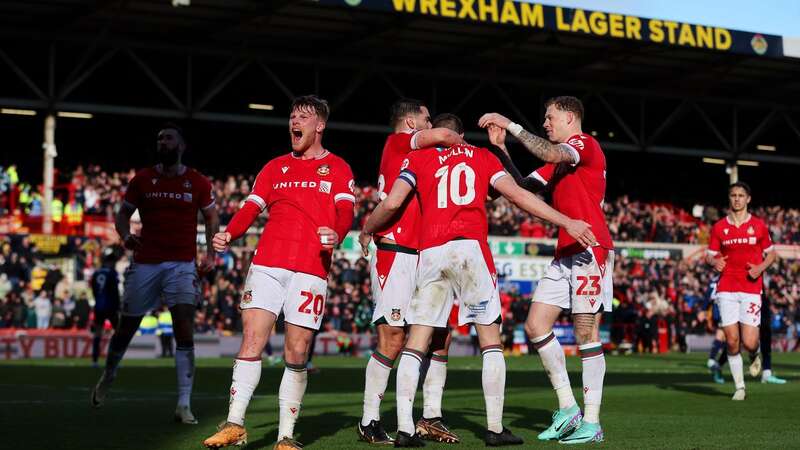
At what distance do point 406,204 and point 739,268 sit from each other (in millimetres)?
6561

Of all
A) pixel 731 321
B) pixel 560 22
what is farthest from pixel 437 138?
pixel 560 22

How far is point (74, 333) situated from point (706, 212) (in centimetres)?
2966

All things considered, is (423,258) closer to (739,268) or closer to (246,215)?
(246,215)

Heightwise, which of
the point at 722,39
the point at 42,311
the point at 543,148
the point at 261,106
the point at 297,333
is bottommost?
the point at 297,333

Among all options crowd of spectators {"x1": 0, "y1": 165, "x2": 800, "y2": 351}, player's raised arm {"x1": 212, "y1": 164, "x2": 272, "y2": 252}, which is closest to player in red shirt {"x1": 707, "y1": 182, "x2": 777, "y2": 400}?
player's raised arm {"x1": 212, "y1": 164, "x2": 272, "y2": 252}

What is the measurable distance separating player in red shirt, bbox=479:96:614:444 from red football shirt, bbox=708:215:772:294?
205 inches

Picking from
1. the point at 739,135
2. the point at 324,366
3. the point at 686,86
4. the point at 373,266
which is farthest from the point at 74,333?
the point at 739,135

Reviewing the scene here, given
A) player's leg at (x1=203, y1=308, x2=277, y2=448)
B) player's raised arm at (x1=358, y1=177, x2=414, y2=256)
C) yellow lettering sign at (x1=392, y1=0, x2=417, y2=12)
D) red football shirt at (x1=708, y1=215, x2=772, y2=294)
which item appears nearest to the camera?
player's leg at (x1=203, y1=308, x2=277, y2=448)

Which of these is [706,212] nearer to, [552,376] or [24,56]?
[24,56]

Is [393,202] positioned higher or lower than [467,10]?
lower

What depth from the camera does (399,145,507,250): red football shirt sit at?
7.77m

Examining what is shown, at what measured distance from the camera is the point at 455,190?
7781mm

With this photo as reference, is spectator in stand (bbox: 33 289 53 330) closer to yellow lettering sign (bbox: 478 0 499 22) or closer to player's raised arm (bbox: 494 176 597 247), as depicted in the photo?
yellow lettering sign (bbox: 478 0 499 22)

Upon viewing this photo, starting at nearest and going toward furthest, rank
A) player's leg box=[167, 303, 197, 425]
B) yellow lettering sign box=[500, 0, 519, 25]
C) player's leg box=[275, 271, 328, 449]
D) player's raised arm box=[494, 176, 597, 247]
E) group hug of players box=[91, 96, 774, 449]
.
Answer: player's leg box=[275, 271, 328, 449]
group hug of players box=[91, 96, 774, 449]
player's raised arm box=[494, 176, 597, 247]
player's leg box=[167, 303, 197, 425]
yellow lettering sign box=[500, 0, 519, 25]
